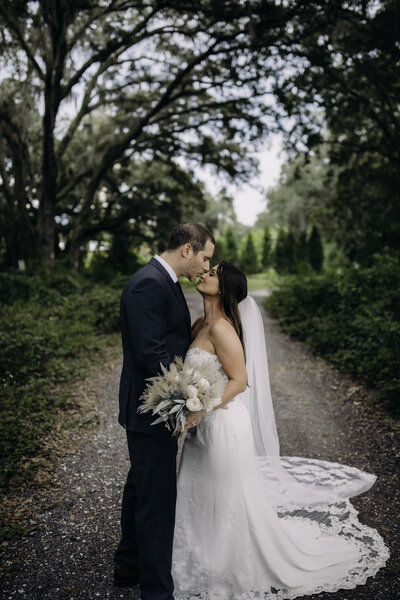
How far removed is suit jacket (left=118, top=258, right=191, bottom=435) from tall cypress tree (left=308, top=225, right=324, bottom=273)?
26.1 meters

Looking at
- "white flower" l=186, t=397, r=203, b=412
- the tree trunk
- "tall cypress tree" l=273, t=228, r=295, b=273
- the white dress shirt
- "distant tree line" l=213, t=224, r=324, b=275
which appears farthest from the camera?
"tall cypress tree" l=273, t=228, r=295, b=273

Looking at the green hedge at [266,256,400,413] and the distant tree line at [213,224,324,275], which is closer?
the green hedge at [266,256,400,413]

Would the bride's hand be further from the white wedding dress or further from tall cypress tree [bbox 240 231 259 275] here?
tall cypress tree [bbox 240 231 259 275]

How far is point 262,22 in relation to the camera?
852 centimetres

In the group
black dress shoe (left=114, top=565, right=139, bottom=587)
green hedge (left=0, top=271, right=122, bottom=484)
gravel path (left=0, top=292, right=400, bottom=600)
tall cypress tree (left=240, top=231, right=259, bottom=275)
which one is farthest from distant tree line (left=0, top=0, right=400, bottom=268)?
tall cypress tree (left=240, top=231, right=259, bottom=275)

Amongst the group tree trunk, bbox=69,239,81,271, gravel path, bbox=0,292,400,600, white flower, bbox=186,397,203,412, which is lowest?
gravel path, bbox=0,292,400,600

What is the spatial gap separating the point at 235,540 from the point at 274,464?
868 mm

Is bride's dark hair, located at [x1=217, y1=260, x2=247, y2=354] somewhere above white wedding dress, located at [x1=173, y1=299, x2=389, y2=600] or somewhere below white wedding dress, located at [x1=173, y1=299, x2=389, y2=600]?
above

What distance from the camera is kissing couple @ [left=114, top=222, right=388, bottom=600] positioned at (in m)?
2.31

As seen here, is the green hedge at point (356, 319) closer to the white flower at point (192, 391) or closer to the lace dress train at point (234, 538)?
the lace dress train at point (234, 538)

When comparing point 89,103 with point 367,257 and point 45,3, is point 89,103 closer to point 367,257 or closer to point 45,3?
point 45,3

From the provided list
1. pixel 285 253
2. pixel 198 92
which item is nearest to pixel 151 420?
pixel 198 92

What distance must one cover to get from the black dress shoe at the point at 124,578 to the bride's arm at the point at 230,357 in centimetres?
118

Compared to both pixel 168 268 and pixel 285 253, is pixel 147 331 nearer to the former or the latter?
pixel 168 268
